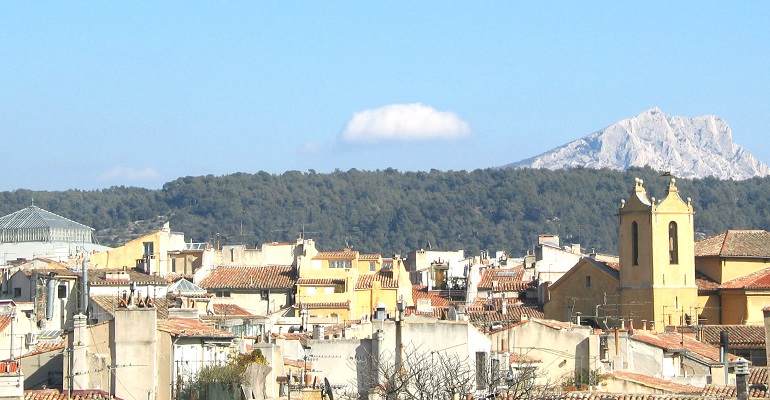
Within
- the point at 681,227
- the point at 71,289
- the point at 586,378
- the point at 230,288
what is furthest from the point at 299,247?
the point at 586,378

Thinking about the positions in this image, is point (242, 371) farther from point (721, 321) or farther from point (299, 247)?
point (299, 247)

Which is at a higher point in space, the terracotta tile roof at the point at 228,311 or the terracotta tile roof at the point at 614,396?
the terracotta tile roof at the point at 228,311

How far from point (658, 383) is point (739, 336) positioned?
69.5ft

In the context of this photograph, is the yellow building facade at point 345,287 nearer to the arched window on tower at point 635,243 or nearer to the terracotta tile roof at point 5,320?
the arched window on tower at point 635,243

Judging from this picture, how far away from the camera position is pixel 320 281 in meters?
74.3

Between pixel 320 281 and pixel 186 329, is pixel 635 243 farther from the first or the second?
pixel 186 329

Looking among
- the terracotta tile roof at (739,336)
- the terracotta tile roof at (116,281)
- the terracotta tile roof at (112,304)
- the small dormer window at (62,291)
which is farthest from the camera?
the terracotta tile roof at (116,281)

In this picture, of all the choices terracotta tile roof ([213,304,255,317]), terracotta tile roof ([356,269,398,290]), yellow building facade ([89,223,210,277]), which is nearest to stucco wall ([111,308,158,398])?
terracotta tile roof ([213,304,255,317])

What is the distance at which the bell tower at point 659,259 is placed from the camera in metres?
71.6

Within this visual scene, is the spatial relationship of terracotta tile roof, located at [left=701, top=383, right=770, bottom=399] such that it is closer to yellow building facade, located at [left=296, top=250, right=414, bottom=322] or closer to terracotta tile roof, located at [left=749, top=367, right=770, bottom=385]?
terracotta tile roof, located at [left=749, top=367, right=770, bottom=385]

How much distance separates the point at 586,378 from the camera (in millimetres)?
37250

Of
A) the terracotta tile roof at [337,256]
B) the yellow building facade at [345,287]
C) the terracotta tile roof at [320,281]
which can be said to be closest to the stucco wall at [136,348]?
the yellow building facade at [345,287]

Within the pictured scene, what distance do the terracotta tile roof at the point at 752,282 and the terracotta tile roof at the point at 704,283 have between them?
43cm

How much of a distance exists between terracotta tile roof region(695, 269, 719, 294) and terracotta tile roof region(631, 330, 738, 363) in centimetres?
2012
